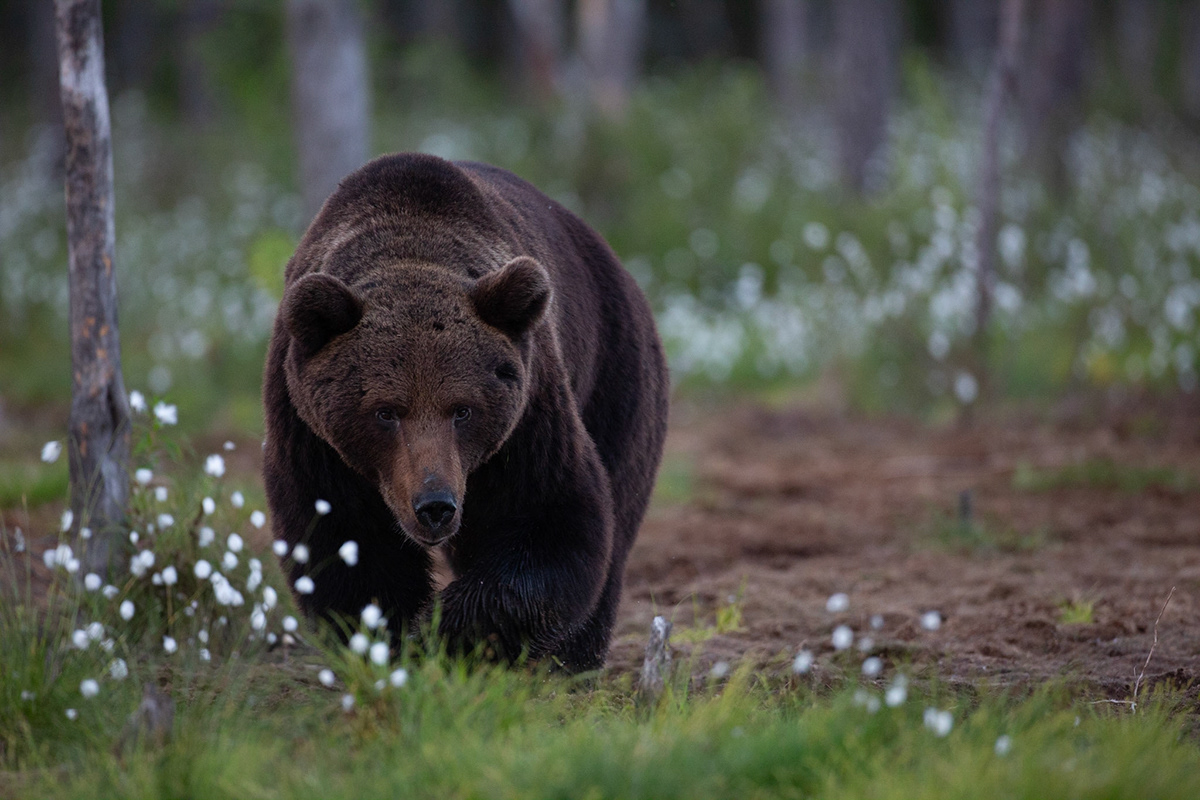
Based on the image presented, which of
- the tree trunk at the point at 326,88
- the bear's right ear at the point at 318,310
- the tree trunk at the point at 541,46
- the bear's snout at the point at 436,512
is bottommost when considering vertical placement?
the bear's snout at the point at 436,512

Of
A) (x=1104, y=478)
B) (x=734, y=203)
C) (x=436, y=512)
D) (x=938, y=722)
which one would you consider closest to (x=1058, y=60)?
(x=734, y=203)

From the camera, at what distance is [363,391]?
3.52 metres

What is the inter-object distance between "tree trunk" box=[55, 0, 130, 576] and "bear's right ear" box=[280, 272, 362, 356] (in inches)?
49.1

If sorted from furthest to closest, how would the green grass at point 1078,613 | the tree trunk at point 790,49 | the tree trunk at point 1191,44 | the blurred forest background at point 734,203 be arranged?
the tree trunk at point 1191,44 → the tree trunk at point 790,49 → the blurred forest background at point 734,203 → the green grass at point 1078,613

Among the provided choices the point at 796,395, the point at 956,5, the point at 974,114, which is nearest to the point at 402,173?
the point at 796,395

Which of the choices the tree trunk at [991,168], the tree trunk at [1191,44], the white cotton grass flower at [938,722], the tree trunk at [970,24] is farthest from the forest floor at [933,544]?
the tree trunk at [970,24]

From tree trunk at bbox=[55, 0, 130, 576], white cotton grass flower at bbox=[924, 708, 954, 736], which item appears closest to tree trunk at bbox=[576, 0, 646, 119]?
tree trunk at bbox=[55, 0, 130, 576]

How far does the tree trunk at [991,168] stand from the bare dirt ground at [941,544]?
0.83m

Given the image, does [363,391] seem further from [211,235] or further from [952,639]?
[211,235]

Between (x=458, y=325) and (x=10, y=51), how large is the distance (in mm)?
39096

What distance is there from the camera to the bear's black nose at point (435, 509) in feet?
10.9

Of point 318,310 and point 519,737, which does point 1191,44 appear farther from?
point 519,737

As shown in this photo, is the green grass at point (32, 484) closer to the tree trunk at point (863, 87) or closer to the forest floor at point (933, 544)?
the forest floor at point (933, 544)

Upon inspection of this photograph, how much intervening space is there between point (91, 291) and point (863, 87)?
13.2 meters
